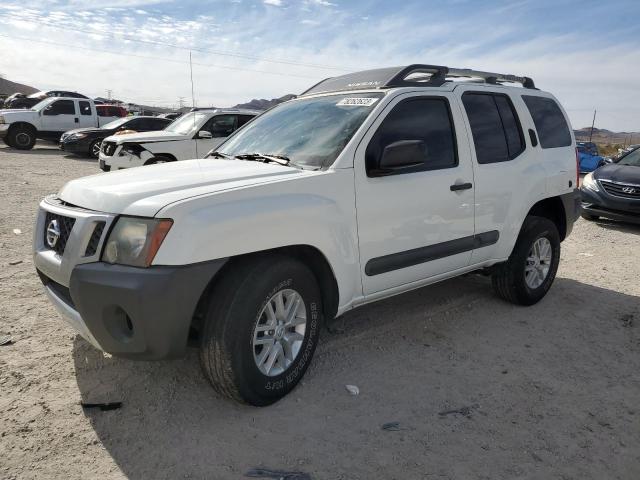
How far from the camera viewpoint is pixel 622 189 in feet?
28.5

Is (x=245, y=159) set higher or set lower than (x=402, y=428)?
higher

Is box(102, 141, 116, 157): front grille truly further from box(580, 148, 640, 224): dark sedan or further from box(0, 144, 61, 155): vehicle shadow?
box(580, 148, 640, 224): dark sedan

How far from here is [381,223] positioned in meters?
3.43

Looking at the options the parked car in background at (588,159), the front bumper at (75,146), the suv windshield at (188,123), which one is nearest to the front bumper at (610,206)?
the suv windshield at (188,123)

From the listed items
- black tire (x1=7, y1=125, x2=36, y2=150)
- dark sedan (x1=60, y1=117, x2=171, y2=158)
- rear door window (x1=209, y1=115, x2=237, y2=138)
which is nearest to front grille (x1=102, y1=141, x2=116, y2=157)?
rear door window (x1=209, y1=115, x2=237, y2=138)

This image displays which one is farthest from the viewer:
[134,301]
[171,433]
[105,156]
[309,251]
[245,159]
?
[105,156]

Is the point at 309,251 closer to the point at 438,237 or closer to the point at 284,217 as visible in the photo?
the point at 284,217

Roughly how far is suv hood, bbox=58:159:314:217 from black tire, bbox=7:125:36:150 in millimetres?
18355

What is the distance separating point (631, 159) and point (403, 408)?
898 centimetres

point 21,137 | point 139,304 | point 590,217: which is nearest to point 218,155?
point 139,304

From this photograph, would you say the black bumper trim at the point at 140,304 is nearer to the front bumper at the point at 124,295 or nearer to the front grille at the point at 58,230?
the front bumper at the point at 124,295

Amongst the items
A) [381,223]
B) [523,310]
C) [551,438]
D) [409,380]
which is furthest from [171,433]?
[523,310]

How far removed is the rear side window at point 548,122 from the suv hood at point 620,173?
4337 mm

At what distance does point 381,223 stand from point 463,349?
126 centimetres
